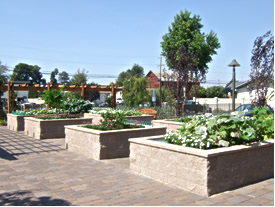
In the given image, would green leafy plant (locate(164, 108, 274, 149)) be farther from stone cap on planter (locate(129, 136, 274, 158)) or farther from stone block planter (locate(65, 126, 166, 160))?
stone block planter (locate(65, 126, 166, 160))

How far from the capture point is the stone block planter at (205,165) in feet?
15.7

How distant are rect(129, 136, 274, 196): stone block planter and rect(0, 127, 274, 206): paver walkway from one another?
5.9 inches

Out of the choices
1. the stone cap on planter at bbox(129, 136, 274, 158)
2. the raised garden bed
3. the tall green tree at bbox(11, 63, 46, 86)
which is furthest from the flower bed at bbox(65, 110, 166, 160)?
the tall green tree at bbox(11, 63, 46, 86)

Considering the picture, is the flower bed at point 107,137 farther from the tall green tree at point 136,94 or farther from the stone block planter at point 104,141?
the tall green tree at point 136,94

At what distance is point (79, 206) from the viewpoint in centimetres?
434

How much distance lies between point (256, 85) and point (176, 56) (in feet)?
16.1

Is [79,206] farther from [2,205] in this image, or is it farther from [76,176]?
[76,176]

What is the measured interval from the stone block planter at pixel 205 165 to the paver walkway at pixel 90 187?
0.49 ft

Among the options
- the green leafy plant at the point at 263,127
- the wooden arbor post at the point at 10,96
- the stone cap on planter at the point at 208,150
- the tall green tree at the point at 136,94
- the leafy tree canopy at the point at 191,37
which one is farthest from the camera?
the leafy tree canopy at the point at 191,37

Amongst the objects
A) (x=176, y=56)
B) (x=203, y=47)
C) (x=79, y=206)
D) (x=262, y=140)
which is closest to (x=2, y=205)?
(x=79, y=206)

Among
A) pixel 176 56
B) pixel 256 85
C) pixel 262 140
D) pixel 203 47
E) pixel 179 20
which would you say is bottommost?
pixel 262 140

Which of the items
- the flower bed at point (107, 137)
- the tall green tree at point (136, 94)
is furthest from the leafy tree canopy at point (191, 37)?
the flower bed at point (107, 137)

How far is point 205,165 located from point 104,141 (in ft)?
11.1

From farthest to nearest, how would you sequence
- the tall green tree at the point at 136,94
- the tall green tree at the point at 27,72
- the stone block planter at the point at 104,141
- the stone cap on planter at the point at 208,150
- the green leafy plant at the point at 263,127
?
the tall green tree at the point at 27,72
the tall green tree at the point at 136,94
the stone block planter at the point at 104,141
the green leafy plant at the point at 263,127
the stone cap on planter at the point at 208,150
